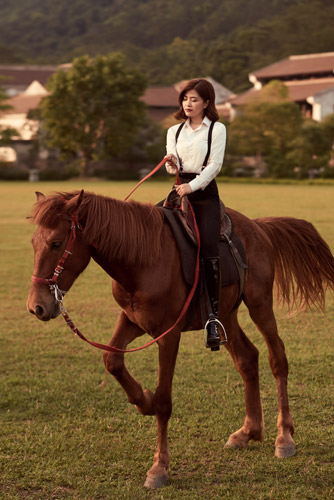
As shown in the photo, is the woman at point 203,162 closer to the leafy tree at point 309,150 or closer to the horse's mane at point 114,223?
the horse's mane at point 114,223

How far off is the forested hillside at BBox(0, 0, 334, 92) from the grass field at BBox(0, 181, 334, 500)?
10421 centimetres

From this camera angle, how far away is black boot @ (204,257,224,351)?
16.4 ft

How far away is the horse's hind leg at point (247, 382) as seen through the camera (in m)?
5.31

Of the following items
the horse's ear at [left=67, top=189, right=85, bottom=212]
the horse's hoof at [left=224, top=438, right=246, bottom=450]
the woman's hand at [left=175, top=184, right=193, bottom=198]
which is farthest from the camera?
the horse's hoof at [left=224, top=438, right=246, bottom=450]

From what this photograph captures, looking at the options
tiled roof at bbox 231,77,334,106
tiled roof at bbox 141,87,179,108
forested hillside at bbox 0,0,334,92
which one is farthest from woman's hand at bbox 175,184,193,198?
forested hillside at bbox 0,0,334,92

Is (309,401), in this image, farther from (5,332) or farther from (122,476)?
(5,332)

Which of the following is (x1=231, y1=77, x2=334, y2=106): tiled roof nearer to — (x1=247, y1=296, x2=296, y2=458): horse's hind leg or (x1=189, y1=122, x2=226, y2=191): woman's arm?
(x1=247, y1=296, x2=296, y2=458): horse's hind leg

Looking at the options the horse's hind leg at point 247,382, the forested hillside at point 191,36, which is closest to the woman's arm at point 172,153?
the horse's hind leg at point 247,382

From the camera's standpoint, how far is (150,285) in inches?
185

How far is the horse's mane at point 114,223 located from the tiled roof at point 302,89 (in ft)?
245

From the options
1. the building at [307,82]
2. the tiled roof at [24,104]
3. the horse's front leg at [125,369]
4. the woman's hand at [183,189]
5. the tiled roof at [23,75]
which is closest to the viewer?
the woman's hand at [183,189]

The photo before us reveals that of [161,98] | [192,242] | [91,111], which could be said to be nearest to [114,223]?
[192,242]

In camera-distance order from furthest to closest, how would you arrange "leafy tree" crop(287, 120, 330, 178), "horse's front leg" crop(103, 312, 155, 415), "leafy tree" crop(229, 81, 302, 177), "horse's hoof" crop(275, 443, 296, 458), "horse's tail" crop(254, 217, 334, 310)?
"leafy tree" crop(229, 81, 302, 177)
"leafy tree" crop(287, 120, 330, 178)
"horse's tail" crop(254, 217, 334, 310)
"horse's hoof" crop(275, 443, 296, 458)
"horse's front leg" crop(103, 312, 155, 415)

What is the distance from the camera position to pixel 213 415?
5922 millimetres
